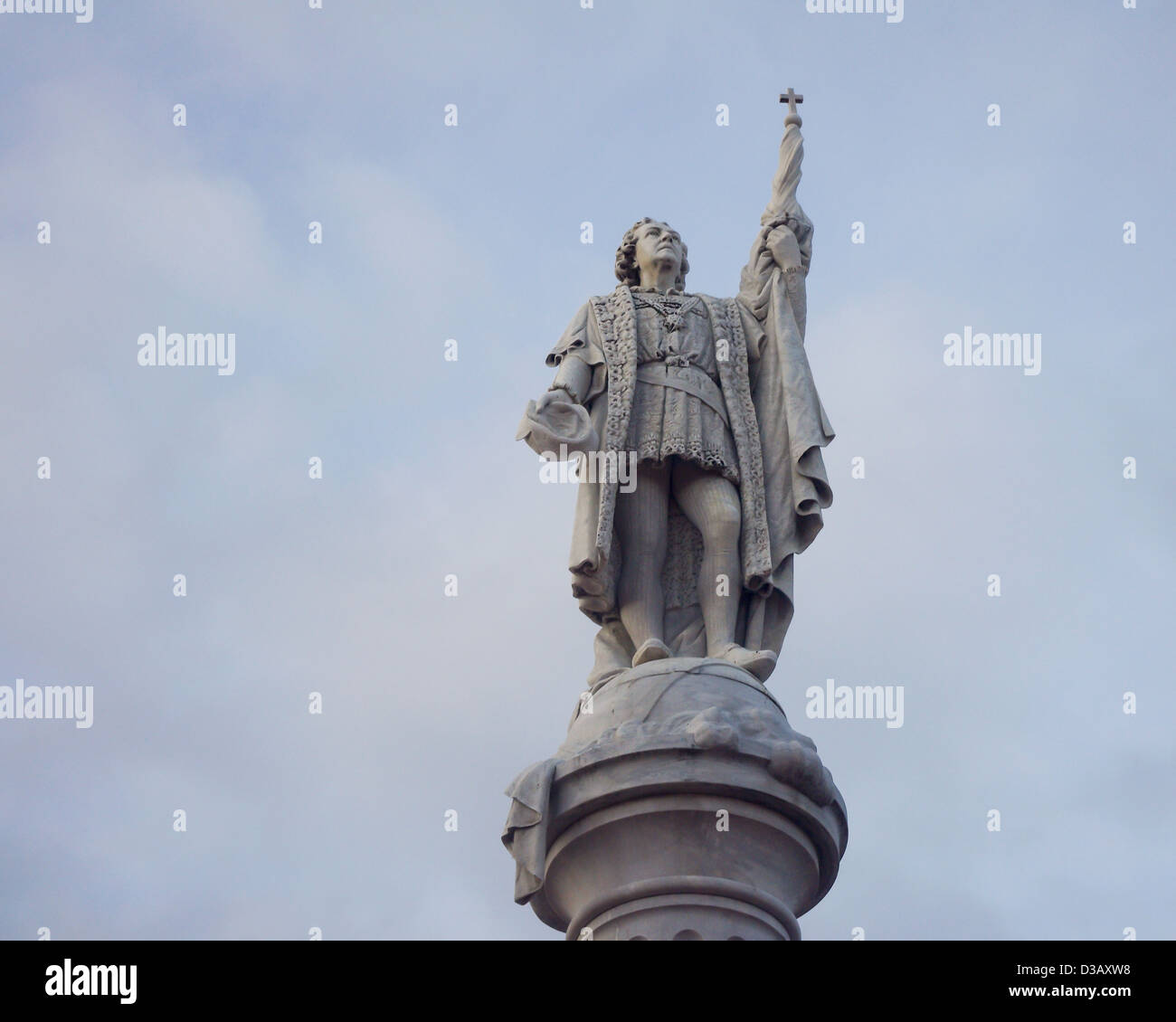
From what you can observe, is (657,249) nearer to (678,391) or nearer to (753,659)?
(678,391)

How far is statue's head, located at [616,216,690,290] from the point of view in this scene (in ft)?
51.2

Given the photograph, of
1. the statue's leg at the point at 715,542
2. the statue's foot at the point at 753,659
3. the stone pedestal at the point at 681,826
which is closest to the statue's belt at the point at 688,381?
the statue's leg at the point at 715,542

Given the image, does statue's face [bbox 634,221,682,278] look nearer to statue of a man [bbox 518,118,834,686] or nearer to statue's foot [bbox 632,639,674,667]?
statue of a man [bbox 518,118,834,686]

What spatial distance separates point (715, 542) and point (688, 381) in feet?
4.23

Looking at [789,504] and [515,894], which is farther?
[789,504]

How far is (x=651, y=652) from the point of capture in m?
13.6

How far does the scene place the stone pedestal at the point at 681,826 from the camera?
11.9 metres

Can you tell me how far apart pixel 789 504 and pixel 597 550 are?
1568 millimetres

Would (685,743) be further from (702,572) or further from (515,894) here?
(702,572)

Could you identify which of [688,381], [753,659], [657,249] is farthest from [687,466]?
[657,249]

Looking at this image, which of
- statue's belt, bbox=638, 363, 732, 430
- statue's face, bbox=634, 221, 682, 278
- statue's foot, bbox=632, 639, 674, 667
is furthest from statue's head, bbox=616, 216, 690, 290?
statue's foot, bbox=632, 639, 674, 667

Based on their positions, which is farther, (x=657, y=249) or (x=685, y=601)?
(x=657, y=249)

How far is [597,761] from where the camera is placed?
12.2m
